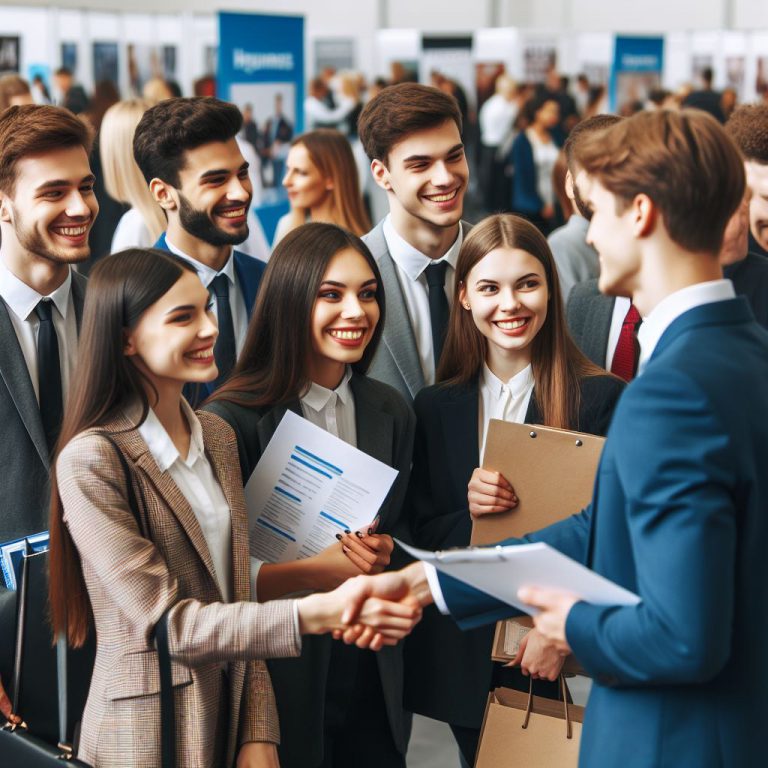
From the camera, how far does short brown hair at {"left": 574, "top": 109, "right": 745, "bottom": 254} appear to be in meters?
1.68

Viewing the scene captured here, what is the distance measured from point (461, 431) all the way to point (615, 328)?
30.7 inches

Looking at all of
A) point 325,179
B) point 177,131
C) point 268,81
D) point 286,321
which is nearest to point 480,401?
point 286,321

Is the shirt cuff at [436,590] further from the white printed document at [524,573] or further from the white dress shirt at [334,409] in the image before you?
the white dress shirt at [334,409]

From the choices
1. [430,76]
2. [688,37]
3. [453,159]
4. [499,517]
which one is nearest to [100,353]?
[499,517]

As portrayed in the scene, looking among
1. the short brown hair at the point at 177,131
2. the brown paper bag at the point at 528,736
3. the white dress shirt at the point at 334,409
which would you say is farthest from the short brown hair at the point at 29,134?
the brown paper bag at the point at 528,736

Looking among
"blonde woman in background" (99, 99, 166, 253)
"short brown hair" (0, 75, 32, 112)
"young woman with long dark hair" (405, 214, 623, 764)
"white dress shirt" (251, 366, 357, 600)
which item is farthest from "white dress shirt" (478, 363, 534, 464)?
"short brown hair" (0, 75, 32, 112)

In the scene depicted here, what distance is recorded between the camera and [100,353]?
216 centimetres

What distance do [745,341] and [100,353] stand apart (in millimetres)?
1151

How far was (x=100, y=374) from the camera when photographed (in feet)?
7.06

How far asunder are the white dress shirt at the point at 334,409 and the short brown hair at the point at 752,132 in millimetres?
1495

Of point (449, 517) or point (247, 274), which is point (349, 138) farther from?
point (449, 517)

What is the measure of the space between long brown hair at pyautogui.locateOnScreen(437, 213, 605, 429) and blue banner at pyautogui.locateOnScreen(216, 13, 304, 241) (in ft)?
14.2

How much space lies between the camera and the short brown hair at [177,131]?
137 inches

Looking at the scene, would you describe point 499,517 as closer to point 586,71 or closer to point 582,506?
point 582,506
